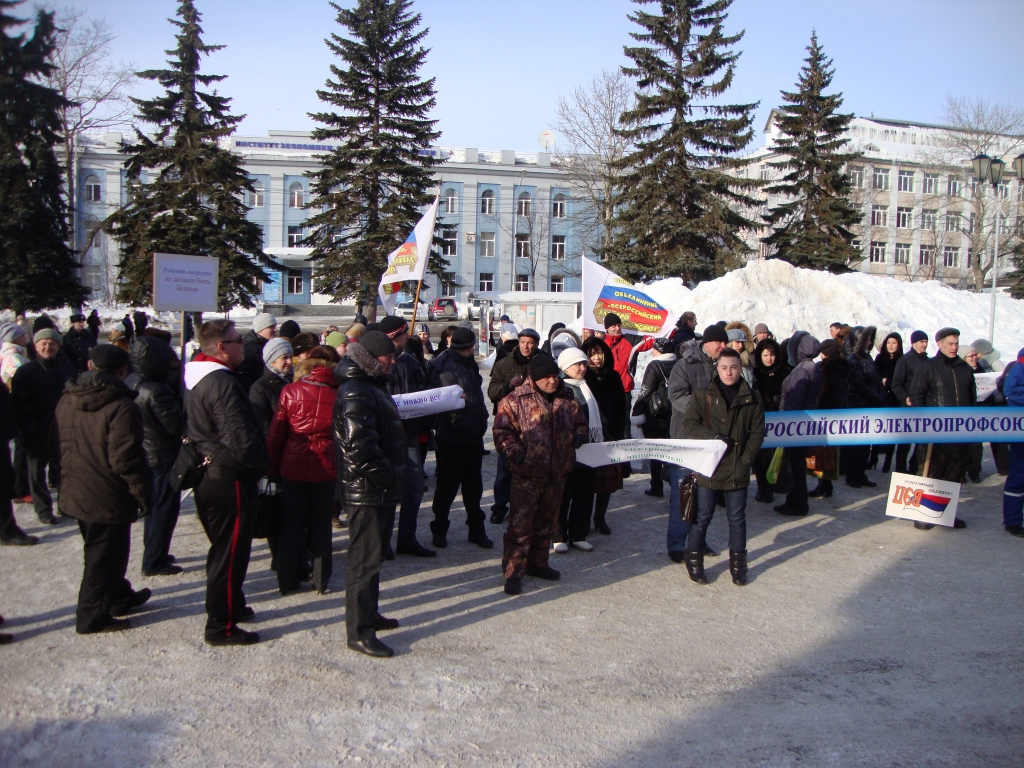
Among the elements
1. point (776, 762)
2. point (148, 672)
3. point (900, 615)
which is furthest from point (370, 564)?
point (900, 615)

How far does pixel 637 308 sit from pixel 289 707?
6.24 metres

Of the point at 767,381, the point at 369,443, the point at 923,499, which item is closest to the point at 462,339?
the point at 369,443

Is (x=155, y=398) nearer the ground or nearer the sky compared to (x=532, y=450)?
nearer the sky

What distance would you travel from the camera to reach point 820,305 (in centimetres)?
2350

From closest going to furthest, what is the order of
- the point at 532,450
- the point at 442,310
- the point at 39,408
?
the point at 532,450 < the point at 39,408 < the point at 442,310

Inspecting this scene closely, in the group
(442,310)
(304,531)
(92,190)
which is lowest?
(304,531)

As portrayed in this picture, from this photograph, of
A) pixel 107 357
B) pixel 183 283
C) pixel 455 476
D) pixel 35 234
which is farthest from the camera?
pixel 35 234

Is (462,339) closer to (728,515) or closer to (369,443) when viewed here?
(369,443)

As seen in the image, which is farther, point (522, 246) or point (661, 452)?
point (522, 246)

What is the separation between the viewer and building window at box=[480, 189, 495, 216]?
63219 millimetres

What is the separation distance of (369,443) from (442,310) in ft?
144

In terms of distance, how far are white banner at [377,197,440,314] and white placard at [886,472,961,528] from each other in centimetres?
607

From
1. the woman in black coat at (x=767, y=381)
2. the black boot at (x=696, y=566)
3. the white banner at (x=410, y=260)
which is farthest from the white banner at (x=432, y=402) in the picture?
the woman in black coat at (x=767, y=381)

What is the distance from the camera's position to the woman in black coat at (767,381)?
8.49 m
